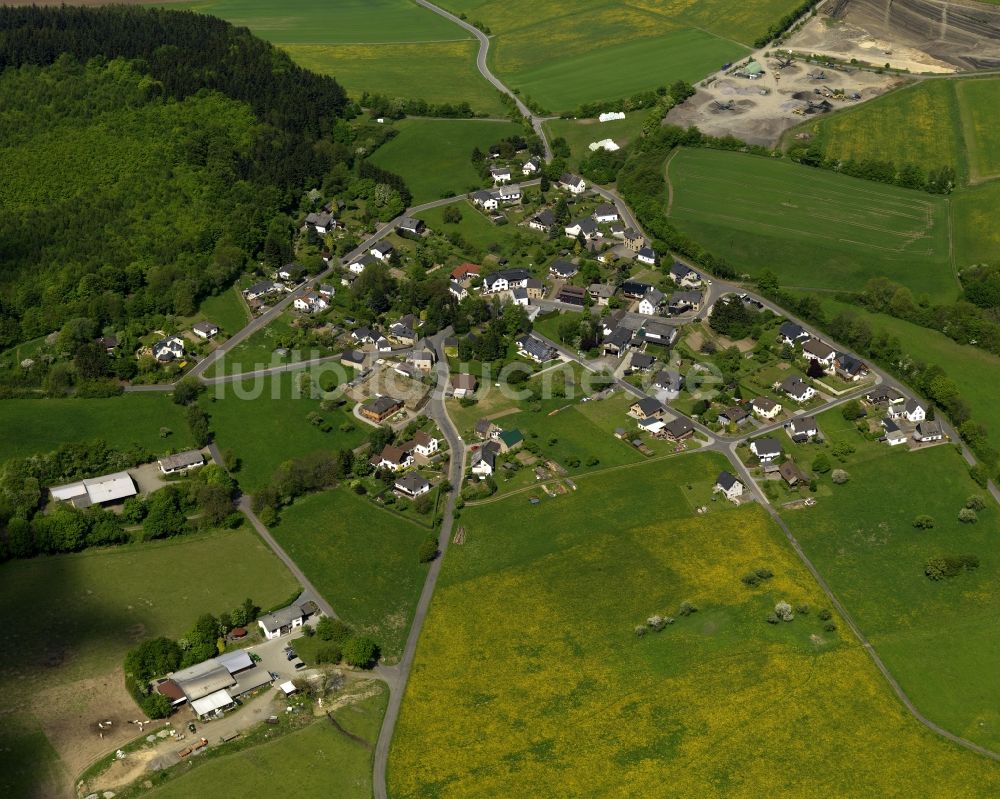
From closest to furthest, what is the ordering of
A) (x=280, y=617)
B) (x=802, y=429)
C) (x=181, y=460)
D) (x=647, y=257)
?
1. (x=280, y=617)
2. (x=181, y=460)
3. (x=802, y=429)
4. (x=647, y=257)

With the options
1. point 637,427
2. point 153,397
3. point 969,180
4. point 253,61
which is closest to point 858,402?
point 637,427

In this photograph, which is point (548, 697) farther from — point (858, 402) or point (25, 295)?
point (25, 295)

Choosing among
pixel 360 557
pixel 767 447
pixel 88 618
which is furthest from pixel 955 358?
pixel 88 618

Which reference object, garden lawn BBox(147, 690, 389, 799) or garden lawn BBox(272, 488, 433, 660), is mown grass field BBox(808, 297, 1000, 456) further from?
garden lawn BBox(147, 690, 389, 799)

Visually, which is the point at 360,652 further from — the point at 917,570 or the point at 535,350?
the point at 535,350

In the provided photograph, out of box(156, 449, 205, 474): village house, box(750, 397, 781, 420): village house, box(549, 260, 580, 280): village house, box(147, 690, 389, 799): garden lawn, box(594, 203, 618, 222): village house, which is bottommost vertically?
box(147, 690, 389, 799): garden lawn

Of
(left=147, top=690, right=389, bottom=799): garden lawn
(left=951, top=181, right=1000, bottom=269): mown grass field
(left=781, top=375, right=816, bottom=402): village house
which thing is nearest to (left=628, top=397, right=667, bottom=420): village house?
(left=781, top=375, right=816, bottom=402): village house
